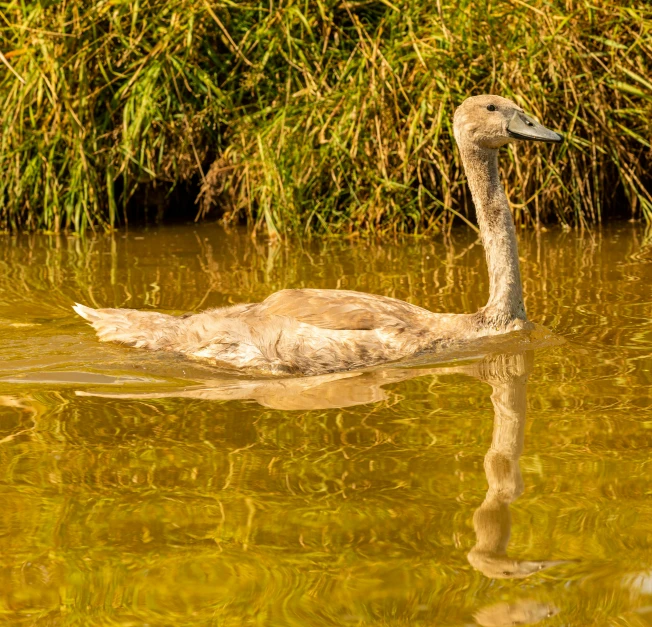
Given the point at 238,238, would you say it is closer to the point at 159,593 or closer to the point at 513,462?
the point at 513,462

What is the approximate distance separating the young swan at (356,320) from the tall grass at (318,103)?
2.54 m

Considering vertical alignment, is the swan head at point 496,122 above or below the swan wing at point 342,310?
above

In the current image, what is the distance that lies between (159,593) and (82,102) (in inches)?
278

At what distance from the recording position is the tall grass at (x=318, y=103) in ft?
30.3

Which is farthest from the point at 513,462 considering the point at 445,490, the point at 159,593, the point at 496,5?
the point at 496,5

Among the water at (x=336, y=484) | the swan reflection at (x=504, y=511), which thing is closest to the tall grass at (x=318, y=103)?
the water at (x=336, y=484)

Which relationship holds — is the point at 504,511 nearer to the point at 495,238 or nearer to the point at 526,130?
the point at 495,238

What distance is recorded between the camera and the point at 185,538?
3713 millimetres

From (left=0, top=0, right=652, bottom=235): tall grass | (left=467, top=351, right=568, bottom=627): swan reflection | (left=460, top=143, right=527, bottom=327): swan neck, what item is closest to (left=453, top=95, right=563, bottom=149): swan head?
(left=460, top=143, right=527, bottom=327): swan neck

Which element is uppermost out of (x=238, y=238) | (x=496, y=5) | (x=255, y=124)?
(x=496, y=5)

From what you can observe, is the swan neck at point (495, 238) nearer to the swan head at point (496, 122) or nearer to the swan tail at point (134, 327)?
the swan head at point (496, 122)

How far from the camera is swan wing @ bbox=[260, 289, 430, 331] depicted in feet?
20.3

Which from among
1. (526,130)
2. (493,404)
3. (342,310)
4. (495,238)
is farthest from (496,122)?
(493,404)

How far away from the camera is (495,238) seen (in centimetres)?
655
